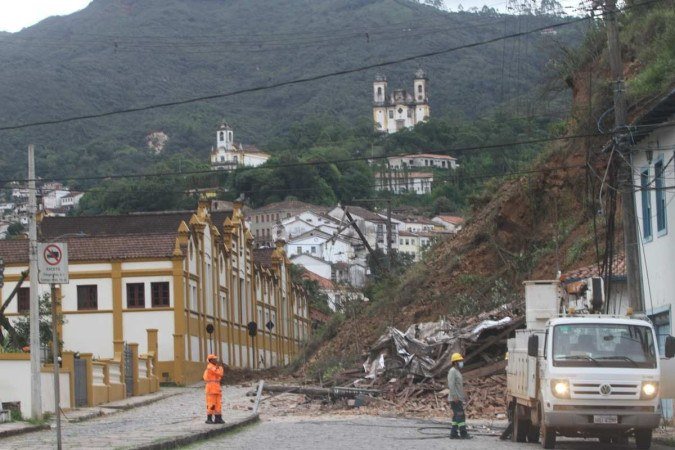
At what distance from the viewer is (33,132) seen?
188m

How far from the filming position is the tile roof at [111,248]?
193 feet

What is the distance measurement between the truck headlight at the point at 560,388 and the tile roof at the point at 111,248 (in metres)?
39.3

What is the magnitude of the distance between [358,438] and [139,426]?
7.55 meters

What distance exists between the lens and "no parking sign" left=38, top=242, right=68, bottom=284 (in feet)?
64.5

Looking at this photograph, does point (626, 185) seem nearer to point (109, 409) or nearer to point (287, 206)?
point (109, 409)

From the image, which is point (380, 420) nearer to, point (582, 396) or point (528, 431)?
point (528, 431)

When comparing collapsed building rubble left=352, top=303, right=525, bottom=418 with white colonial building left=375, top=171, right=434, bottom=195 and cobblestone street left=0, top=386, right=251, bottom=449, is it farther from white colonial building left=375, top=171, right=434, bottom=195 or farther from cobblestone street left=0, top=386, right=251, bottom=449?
white colonial building left=375, top=171, right=434, bottom=195

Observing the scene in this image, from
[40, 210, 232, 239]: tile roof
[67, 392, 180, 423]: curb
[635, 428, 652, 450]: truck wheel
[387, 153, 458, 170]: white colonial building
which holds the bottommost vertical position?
[67, 392, 180, 423]: curb

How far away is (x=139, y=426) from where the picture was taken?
99.9 ft

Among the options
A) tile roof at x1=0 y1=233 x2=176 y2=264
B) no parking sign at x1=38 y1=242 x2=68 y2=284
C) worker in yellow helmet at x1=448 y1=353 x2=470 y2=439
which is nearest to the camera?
no parking sign at x1=38 y1=242 x2=68 y2=284

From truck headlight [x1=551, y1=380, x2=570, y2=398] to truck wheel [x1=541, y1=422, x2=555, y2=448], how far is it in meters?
0.63

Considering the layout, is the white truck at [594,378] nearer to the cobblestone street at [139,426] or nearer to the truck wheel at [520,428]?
the truck wheel at [520,428]

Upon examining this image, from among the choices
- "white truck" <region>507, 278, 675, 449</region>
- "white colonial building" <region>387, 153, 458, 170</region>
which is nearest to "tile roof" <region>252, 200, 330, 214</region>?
"white colonial building" <region>387, 153, 458, 170</region>

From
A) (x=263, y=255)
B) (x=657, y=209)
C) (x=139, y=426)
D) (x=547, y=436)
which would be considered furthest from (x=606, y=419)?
(x=263, y=255)
